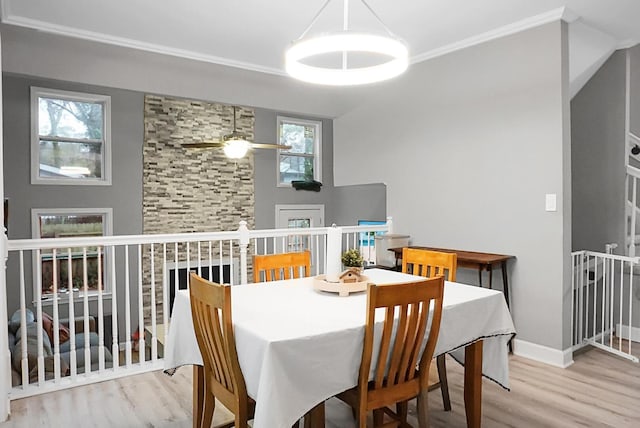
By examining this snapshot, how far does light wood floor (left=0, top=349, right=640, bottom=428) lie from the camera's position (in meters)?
2.68

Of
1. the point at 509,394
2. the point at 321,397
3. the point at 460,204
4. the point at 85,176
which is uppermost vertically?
the point at 85,176

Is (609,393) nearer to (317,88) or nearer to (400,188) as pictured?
(400,188)

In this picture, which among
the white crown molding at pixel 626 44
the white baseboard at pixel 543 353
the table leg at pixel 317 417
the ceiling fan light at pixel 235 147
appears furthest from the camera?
the ceiling fan light at pixel 235 147

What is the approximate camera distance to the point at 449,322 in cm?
220

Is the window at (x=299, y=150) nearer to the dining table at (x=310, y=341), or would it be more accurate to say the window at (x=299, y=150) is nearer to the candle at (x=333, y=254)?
the dining table at (x=310, y=341)

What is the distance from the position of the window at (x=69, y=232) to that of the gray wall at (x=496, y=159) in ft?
11.9

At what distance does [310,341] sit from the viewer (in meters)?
1.74

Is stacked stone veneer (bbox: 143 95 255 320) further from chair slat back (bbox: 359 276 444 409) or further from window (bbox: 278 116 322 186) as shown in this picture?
chair slat back (bbox: 359 276 444 409)

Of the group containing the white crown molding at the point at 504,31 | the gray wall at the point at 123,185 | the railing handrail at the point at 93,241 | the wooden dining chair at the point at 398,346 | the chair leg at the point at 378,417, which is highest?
the white crown molding at the point at 504,31

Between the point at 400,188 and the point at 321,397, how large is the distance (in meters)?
3.40

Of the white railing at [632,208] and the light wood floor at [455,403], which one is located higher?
the white railing at [632,208]

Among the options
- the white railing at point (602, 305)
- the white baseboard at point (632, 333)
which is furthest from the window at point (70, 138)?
the white baseboard at point (632, 333)

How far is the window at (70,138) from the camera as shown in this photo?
534 centimetres

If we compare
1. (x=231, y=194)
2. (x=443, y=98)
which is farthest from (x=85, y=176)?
(x=443, y=98)
